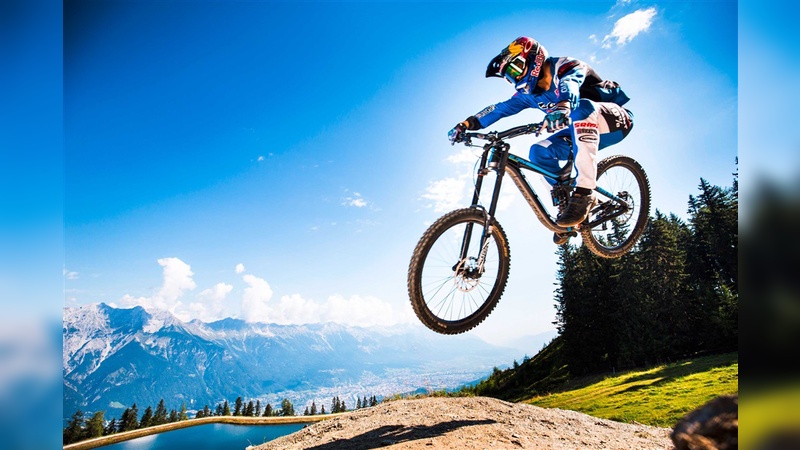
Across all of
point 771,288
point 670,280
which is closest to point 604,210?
point 771,288

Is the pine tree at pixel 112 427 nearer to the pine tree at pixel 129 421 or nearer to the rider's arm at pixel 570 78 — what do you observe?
the pine tree at pixel 129 421

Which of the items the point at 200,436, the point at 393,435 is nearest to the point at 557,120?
the point at 393,435

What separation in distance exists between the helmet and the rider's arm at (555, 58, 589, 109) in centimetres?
26

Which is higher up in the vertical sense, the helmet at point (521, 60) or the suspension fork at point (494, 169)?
the helmet at point (521, 60)

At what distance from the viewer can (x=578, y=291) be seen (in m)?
21.3

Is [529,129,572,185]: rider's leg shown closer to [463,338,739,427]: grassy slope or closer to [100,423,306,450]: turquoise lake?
[463,338,739,427]: grassy slope

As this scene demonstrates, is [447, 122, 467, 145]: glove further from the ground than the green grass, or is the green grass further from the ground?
[447, 122, 467, 145]: glove

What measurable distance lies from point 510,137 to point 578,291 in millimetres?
19828

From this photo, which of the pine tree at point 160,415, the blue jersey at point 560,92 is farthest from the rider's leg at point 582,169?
the pine tree at point 160,415

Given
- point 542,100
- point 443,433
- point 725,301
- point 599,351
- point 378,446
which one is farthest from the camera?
point 599,351

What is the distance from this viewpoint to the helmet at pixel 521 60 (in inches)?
179

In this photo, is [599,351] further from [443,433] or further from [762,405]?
[762,405]

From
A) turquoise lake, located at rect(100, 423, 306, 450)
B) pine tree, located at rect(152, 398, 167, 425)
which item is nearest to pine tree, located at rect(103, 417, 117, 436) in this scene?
pine tree, located at rect(152, 398, 167, 425)

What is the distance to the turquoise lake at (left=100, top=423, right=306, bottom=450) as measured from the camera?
804 centimetres
